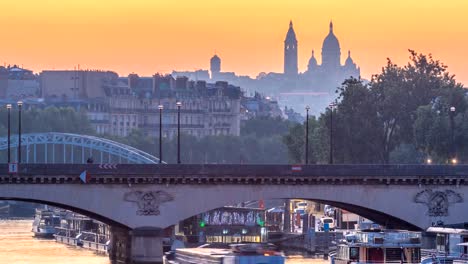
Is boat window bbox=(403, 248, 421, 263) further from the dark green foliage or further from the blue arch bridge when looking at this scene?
the dark green foliage

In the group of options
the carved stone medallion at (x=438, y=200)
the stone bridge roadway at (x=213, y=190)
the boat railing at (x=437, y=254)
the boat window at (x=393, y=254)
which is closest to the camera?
the boat window at (x=393, y=254)

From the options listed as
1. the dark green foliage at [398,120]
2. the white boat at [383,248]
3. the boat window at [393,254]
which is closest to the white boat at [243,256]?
the white boat at [383,248]

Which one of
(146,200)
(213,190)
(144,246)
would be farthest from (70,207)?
(213,190)

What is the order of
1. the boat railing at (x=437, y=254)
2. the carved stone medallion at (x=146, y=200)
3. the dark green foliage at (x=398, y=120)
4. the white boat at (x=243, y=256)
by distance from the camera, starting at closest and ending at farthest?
the white boat at (x=243, y=256) → the boat railing at (x=437, y=254) → the carved stone medallion at (x=146, y=200) → the dark green foliage at (x=398, y=120)

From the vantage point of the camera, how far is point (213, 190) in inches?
4461

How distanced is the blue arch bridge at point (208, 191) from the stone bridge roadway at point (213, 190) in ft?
0.17

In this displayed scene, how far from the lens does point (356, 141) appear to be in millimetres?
170125

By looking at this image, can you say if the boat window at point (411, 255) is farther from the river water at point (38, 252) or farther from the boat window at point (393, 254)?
the river water at point (38, 252)

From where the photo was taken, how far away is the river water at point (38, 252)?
4778 inches

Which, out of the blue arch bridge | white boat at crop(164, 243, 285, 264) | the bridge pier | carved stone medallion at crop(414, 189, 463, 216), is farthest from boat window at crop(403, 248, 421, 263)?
carved stone medallion at crop(414, 189, 463, 216)

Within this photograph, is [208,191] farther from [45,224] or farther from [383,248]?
[45,224]

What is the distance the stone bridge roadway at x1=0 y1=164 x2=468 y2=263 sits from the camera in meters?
111

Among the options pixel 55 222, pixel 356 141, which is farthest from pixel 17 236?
pixel 356 141

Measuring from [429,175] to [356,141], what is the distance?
53.8 m
